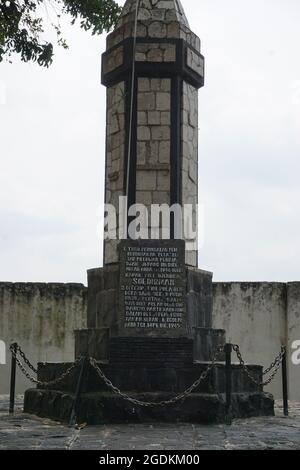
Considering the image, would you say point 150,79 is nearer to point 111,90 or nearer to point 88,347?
point 111,90

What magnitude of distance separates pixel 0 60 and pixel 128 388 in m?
5.02

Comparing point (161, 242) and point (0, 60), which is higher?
point (0, 60)

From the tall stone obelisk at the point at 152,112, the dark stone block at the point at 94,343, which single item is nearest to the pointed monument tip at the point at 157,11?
the tall stone obelisk at the point at 152,112

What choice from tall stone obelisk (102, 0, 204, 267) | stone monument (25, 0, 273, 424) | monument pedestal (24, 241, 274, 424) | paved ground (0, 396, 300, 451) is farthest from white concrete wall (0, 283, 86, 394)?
paved ground (0, 396, 300, 451)

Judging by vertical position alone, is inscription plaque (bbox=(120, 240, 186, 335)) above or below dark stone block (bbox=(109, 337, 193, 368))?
above

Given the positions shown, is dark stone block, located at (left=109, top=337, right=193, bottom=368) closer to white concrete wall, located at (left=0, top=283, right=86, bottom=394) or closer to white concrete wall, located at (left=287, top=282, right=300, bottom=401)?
white concrete wall, located at (left=0, top=283, right=86, bottom=394)

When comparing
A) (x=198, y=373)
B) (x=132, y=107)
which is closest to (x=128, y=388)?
(x=198, y=373)

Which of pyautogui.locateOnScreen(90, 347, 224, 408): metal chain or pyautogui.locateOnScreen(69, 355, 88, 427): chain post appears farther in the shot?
pyautogui.locateOnScreen(69, 355, 88, 427): chain post

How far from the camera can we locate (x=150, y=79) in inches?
348

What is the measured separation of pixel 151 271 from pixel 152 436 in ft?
7.41

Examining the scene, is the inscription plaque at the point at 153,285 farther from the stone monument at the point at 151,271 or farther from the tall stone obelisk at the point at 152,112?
the tall stone obelisk at the point at 152,112

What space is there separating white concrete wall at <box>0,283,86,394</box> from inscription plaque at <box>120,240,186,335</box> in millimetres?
5284

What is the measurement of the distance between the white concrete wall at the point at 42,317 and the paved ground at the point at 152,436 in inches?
204

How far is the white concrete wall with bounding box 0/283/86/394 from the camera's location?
13.0 m
